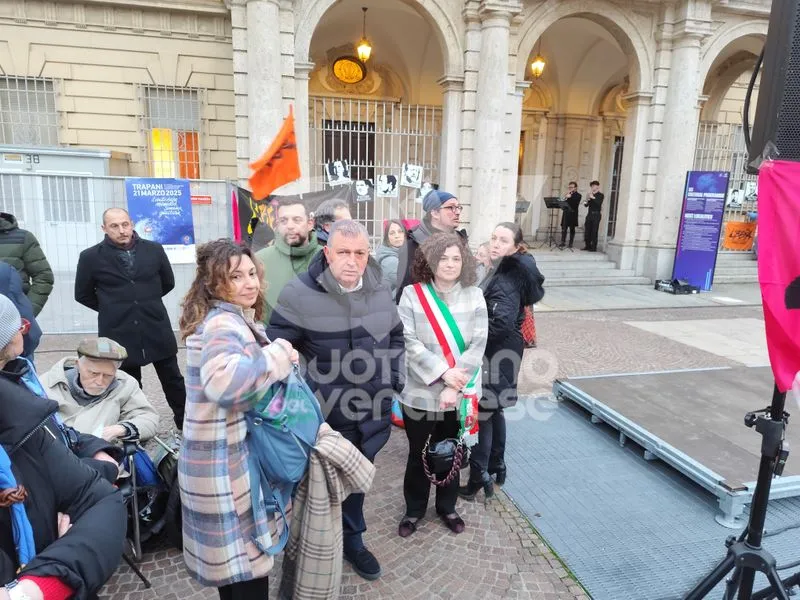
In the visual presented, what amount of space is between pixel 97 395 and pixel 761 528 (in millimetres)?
3486

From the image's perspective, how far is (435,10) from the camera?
1034cm

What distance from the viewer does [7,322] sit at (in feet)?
5.35

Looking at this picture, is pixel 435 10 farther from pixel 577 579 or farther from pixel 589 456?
pixel 577 579

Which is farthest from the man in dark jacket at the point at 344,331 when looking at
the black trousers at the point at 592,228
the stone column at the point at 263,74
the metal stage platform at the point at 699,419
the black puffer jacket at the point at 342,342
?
the black trousers at the point at 592,228

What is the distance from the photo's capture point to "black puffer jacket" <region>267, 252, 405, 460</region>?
2.62 metres

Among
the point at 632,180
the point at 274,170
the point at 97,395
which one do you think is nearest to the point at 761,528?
the point at 97,395

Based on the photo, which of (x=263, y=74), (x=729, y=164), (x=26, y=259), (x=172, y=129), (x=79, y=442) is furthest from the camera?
(x=729, y=164)

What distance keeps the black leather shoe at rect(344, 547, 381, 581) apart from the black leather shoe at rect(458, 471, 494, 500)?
0.98 m

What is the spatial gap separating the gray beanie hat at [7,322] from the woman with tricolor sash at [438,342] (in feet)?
6.34

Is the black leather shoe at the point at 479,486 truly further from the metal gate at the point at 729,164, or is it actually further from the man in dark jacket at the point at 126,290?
the metal gate at the point at 729,164

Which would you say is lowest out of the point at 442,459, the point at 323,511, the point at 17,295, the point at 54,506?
the point at 442,459

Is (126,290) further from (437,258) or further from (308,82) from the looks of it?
(308,82)

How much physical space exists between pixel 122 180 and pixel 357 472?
21.8ft

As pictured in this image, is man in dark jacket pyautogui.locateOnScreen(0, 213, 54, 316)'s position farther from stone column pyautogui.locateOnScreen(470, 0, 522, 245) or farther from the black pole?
stone column pyautogui.locateOnScreen(470, 0, 522, 245)
